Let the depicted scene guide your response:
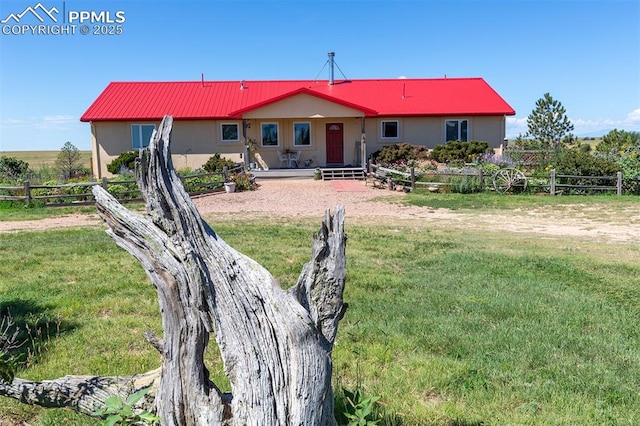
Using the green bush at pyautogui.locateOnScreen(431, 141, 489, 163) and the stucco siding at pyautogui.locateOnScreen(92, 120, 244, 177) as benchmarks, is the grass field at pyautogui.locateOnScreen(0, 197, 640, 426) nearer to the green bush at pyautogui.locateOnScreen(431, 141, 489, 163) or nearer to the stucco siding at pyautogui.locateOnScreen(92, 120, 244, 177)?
the green bush at pyautogui.locateOnScreen(431, 141, 489, 163)

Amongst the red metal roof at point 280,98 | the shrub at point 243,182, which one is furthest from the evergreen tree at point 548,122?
the shrub at point 243,182

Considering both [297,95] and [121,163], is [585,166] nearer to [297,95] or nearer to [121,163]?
[297,95]

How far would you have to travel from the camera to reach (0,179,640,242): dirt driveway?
14.0 metres

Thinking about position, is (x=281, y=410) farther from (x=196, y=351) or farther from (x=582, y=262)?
(x=582, y=262)

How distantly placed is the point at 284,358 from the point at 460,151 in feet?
86.5

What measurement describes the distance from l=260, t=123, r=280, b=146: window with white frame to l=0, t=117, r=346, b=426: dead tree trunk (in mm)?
27398

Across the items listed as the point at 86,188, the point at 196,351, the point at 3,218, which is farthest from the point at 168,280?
the point at 86,188

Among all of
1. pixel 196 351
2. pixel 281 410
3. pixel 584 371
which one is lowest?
pixel 584 371

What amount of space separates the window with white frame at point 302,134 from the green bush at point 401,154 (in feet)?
13.0

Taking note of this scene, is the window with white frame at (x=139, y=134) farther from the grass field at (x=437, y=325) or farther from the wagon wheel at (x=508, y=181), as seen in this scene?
the grass field at (x=437, y=325)

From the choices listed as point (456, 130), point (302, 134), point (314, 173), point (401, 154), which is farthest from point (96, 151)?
point (456, 130)

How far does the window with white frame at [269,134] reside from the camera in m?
30.0

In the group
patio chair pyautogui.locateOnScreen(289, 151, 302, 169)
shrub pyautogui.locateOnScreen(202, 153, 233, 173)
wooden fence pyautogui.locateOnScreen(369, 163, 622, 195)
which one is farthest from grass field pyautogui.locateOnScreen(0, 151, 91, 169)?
wooden fence pyautogui.locateOnScreen(369, 163, 622, 195)

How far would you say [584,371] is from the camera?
476 centimetres
